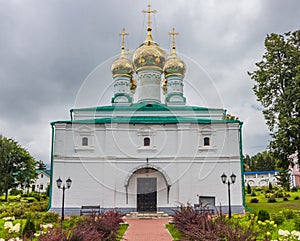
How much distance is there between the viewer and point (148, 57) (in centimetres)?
2225

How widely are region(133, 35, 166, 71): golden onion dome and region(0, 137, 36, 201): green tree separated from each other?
11543mm

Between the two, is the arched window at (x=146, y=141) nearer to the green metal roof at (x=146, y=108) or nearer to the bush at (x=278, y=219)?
the green metal roof at (x=146, y=108)

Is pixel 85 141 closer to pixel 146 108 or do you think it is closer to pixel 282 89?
pixel 146 108

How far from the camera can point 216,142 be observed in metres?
17.6

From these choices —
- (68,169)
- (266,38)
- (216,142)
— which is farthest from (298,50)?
(68,169)

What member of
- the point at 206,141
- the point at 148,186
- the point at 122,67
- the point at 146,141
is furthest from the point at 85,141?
the point at 122,67

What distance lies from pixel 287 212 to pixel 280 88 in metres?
7.47

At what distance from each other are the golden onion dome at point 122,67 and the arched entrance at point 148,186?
27.7 feet

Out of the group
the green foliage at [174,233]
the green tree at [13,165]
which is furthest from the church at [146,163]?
the green tree at [13,165]

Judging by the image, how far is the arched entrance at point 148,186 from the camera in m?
17.0

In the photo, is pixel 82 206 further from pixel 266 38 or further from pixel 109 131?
pixel 266 38

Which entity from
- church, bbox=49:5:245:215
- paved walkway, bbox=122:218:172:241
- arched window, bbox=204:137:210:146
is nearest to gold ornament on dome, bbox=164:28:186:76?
church, bbox=49:5:245:215

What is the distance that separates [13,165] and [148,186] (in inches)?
530

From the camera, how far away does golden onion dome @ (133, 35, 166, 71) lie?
73.1ft
